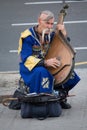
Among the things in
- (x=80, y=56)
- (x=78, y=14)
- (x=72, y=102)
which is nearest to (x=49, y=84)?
Result: (x=72, y=102)

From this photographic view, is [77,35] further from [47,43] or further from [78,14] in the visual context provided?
[47,43]

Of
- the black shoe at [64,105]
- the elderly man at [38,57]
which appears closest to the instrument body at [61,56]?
the elderly man at [38,57]

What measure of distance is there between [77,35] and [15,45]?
1525 millimetres

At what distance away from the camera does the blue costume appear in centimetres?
741

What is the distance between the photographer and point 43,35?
7586 mm

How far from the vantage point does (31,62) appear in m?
7.49

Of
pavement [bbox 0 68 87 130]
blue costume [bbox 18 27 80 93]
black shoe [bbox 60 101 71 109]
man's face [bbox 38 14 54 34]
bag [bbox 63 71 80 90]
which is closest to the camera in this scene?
pavement [bbox 0 68 87 130]

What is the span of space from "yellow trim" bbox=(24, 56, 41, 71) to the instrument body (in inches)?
8.4

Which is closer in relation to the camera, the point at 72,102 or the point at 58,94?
the point at 58,94

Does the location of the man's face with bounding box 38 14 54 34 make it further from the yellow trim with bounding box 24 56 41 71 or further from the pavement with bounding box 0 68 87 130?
the pavement with bounding box 0 68 87 130

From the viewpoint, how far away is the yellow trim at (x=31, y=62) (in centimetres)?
747

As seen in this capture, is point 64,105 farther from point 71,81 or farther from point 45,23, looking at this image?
point 45,23

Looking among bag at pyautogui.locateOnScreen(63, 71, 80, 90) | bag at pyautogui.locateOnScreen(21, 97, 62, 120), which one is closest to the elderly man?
bag at pyautogui.locateOnScreen(21, 97, 62, 120)

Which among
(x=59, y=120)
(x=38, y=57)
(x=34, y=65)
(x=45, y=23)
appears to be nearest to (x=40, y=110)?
(x=59, y=120)
